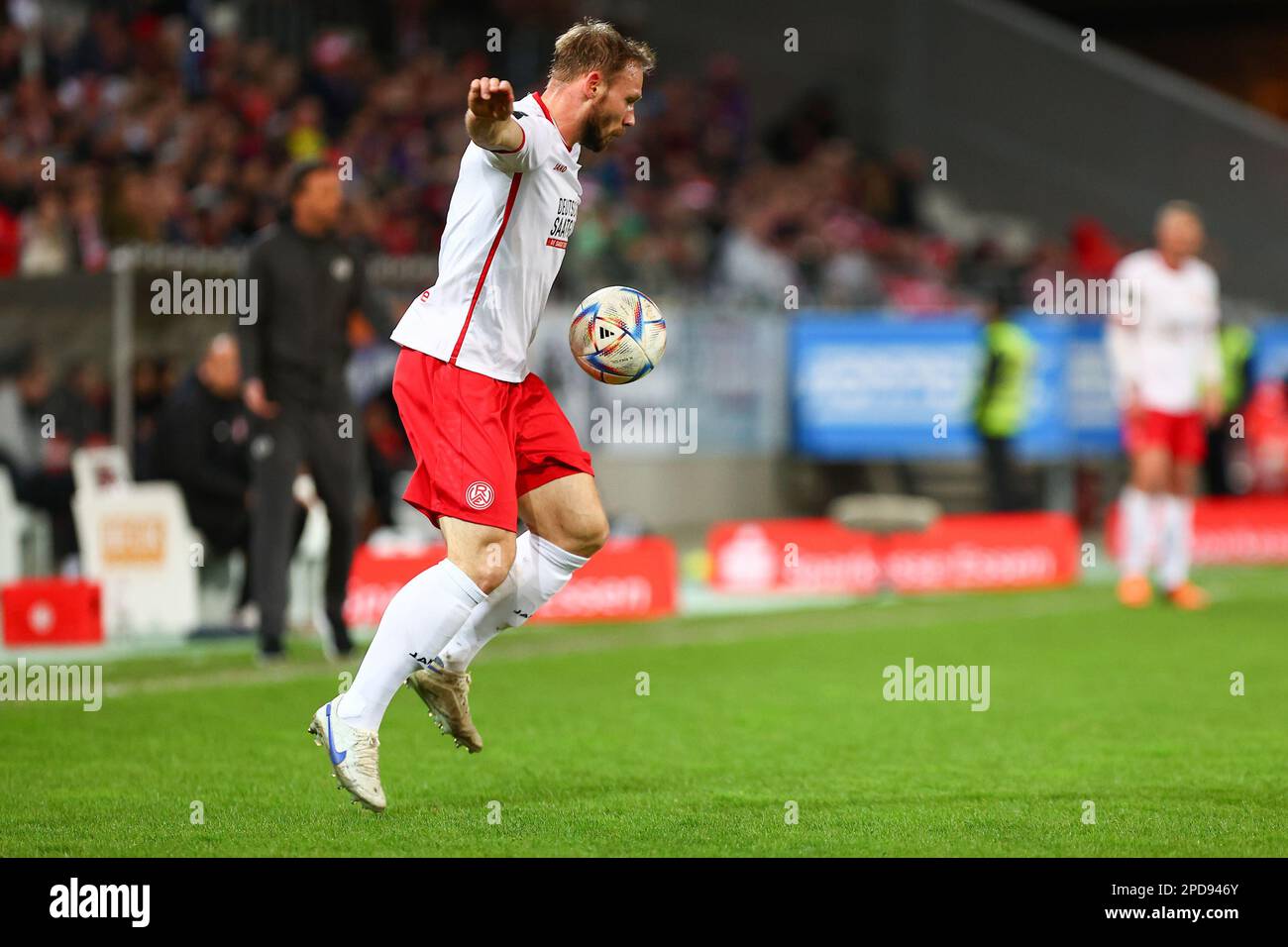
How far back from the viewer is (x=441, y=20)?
24422 millimetres

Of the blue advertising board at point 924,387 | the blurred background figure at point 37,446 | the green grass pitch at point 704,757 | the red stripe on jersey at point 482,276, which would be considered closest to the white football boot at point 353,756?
the green grass pitch at point 704,757

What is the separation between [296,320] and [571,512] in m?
4.52

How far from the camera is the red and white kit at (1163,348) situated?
13875 mm

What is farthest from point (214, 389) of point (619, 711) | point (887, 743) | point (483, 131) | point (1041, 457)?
point (1041, 457)

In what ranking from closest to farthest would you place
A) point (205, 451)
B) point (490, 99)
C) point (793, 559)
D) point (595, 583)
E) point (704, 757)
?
1. point (490, 99)
2. point (704, 757)
3. point (205, 451)
4. point (595, 583)
5. point (793, 559)

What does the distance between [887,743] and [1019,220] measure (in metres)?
19.9

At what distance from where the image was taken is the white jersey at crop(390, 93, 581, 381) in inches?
243

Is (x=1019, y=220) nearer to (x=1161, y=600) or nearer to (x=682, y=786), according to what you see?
(x=1161, y=600)

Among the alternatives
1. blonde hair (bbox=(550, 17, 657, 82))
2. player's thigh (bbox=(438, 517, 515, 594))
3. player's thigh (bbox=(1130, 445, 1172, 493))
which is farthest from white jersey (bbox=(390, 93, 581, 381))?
player's thigh (bbox=(1130, 445, 1172, 493))

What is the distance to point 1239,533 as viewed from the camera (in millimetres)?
18250

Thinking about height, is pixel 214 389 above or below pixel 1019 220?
below

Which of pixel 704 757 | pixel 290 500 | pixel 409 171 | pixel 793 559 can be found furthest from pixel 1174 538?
pixel 409 171

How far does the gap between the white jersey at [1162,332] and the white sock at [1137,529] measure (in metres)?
0.66

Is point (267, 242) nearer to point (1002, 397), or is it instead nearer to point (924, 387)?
point (924, 387)
